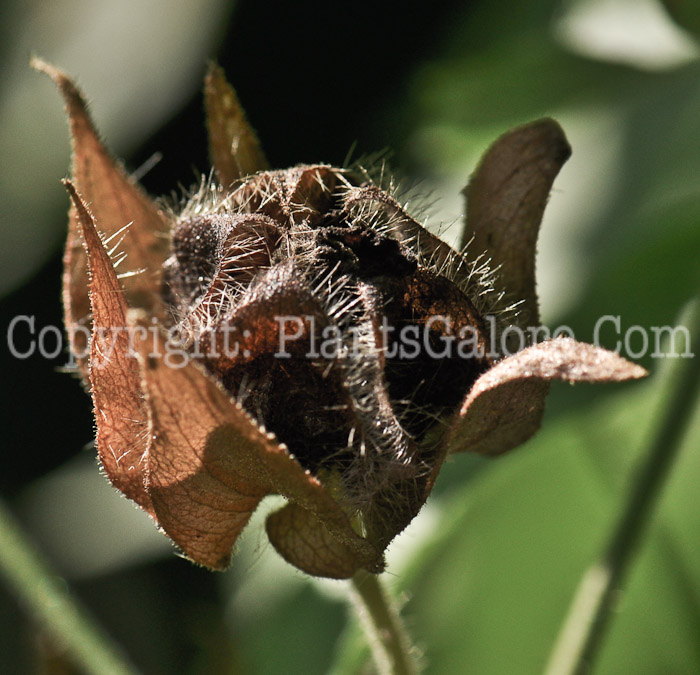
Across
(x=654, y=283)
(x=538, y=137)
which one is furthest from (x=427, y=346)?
(x=654, y=283)

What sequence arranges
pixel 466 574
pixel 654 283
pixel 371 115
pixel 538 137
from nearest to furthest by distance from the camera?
pixel 538 137 → pixel 654 283 → pixel 466 574 → pixel 371 115

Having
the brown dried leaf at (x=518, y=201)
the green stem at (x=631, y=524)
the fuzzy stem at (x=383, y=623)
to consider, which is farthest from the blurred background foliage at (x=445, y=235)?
the brown dried leaf at (x=518, y=201)

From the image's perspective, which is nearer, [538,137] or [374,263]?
[374,263]

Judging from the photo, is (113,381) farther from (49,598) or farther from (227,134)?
(49,598)

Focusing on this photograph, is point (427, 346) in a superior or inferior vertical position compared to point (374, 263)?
inferior

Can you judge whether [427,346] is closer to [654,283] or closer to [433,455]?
[433,455]

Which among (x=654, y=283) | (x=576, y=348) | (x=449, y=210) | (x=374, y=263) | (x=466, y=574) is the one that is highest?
(x=374, y=263)

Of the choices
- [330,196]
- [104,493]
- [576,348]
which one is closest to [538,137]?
[330,196]

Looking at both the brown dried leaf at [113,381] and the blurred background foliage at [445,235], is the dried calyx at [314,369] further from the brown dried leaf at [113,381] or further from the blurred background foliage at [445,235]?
the blurred background foliage at [445,235]

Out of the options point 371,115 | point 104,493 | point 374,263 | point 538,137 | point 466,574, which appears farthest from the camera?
point 371,115
